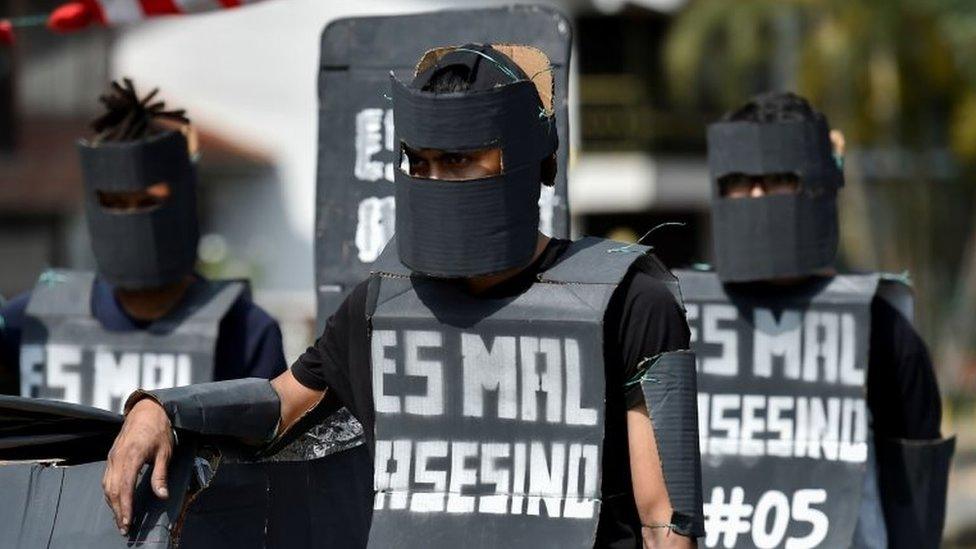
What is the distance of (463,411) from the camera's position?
13.3 feet

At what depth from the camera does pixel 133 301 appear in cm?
653

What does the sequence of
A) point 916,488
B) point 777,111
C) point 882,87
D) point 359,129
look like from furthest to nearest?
point 882,87, point 777,111, point 359,129, point 916,488

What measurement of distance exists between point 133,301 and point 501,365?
2770 millimetres

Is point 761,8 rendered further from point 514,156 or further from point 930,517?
point 514,156

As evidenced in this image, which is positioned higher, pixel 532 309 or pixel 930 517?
pixel 532 309

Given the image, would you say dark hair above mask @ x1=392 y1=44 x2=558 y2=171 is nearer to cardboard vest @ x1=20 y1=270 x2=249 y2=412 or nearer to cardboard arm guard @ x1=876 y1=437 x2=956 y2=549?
cardboard arm guard @ x1=876 y1=437 x2=956 y2=549

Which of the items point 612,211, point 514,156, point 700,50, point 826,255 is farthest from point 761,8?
point 514,156

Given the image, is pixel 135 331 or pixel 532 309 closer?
pixel 532 309

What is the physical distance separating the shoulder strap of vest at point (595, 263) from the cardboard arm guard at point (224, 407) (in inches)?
26.5

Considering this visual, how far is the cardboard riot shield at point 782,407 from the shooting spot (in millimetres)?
5758

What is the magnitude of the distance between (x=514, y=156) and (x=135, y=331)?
2693 mm

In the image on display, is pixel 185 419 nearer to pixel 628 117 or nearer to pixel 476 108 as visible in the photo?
pixel 476 108

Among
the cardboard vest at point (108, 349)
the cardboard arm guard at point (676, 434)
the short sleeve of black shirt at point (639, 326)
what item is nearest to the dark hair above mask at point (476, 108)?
the short sleeve of black shirt at point (639, 326)

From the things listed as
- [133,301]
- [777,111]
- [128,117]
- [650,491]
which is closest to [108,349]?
[133,301]
